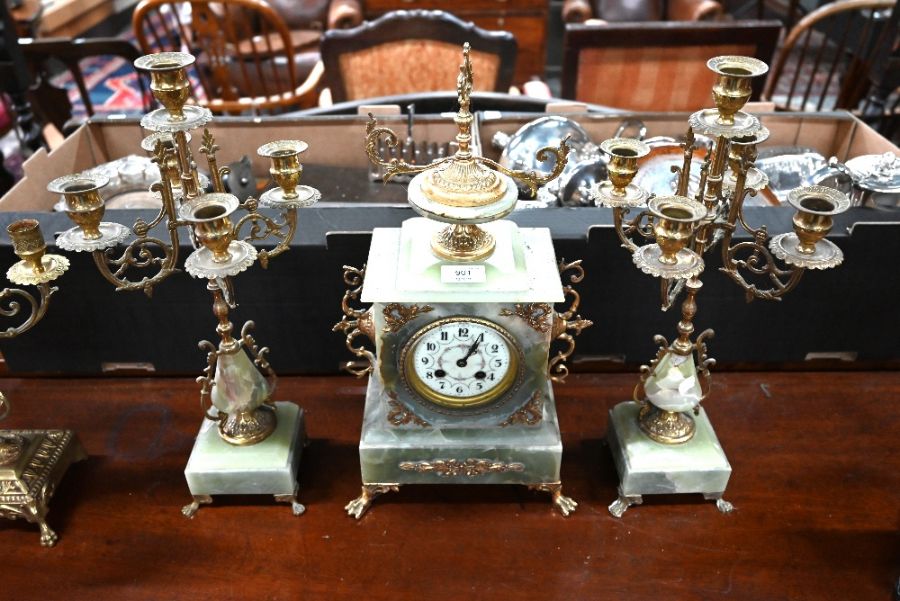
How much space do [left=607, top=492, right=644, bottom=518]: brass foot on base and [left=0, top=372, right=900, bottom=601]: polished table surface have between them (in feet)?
0.05

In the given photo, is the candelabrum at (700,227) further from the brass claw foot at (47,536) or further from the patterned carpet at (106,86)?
the patterned carpet at (106,86)

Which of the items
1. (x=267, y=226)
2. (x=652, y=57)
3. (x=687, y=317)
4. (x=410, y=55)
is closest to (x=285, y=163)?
(x=267, y=226)

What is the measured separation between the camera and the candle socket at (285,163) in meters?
1.23

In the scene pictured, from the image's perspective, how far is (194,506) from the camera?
4.86ft

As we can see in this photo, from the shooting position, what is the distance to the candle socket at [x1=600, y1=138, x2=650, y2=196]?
4.05 feet

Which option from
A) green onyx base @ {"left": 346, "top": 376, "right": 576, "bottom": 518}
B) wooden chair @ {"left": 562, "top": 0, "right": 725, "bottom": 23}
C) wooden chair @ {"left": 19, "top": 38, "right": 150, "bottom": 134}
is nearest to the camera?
green onyx base @ {"left": 346, "top": 376, "right": 576, "bottom": 518}

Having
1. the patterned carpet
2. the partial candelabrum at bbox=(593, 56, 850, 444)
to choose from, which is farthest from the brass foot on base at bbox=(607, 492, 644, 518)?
the patterned carpet

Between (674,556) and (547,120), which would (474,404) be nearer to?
(674,556)

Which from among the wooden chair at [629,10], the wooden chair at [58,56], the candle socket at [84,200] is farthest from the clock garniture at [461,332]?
the wooden chair at [629,10]

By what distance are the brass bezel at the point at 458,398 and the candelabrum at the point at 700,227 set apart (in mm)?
272

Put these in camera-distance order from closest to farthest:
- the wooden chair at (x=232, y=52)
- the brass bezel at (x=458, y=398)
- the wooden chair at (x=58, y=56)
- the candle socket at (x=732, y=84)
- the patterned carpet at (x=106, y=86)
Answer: the candle socket at (x=732, y=84) → the brass bezel at (x=458, y=398) → the wooden chair at (x=58, y=56) → the wooden chair at (x=232, y=52) → the patterned carpet at (x=106, y=86)

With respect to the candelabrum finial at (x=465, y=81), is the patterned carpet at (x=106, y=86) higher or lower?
lower

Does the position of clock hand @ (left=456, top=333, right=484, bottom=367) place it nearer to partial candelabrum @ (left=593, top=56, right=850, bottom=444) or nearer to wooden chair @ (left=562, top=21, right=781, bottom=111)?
partial candelabrum @ (left=593, top=56, right=850, bottom=444)

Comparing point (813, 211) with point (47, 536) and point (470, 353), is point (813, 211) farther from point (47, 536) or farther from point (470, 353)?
point (47, 536)
